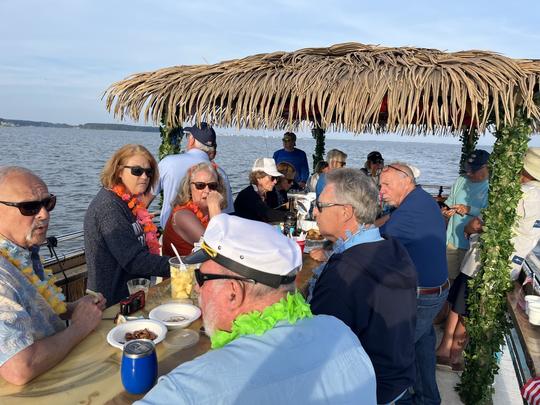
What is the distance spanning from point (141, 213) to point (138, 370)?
193 cm

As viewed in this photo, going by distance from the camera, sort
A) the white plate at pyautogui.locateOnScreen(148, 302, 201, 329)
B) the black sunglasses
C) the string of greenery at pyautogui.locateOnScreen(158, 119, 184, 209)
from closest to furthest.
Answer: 1. the black sunglasses
2. the white plate at pyautogui.locateOnScreen(148, 302, 201, 329)
3. the string of greenery at pyautogui.locateOnScreen(158, 119, 184, 209)

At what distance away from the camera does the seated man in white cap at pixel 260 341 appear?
987 mm

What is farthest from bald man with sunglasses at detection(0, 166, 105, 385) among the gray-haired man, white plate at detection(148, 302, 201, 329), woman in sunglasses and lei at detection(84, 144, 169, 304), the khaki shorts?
the khaki shorts

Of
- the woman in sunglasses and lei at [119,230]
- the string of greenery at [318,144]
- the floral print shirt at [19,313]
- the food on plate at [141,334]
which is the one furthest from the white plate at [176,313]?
the string of greenery at [318,144]

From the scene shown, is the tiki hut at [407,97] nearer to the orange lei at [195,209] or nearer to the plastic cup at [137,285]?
the orange lei at [195,209]

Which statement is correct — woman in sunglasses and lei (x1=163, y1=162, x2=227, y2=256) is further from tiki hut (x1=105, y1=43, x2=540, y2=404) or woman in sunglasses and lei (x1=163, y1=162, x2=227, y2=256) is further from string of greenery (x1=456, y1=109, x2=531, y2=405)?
string of greenery (x1=456, y1=109, x2=531, y2=405)

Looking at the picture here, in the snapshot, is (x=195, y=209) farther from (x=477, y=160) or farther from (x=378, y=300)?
(x=477, y=160)

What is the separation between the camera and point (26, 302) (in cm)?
182

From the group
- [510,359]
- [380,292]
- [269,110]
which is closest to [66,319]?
[380,292]

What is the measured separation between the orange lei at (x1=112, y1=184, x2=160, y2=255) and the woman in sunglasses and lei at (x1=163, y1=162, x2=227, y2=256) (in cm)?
12

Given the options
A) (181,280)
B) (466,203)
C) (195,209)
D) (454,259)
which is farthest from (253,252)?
(466,203)

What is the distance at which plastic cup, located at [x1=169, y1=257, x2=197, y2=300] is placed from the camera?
8.43ft

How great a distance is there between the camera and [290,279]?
1327 mm

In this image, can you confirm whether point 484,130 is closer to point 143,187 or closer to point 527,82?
point 527,82
